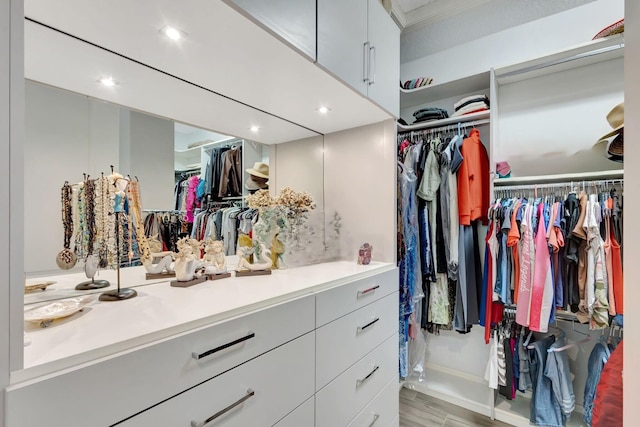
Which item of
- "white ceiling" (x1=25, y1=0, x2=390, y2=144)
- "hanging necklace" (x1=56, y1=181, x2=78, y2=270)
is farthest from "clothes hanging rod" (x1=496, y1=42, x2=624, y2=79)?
"hanging necklace" (x1=56, y1=181, x2=78, y2=270)

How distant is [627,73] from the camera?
0.58 m

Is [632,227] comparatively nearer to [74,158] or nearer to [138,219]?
[138,219]

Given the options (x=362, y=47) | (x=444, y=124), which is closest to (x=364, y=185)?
(x=362, y=47)

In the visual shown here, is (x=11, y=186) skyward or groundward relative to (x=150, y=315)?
skyward

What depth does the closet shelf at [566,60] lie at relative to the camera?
63.0 inches

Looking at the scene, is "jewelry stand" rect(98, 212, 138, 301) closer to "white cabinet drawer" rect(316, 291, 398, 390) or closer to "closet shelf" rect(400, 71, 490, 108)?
"white cabinet drawer" rect(316, 291, 398, 390)

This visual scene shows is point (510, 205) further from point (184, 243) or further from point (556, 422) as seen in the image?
point (184, 243)

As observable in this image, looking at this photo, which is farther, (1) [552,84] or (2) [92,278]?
(1) [552,84]

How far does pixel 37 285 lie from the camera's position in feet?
3.03

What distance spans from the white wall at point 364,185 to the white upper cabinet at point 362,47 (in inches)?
8.7

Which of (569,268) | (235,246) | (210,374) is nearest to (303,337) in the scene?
(210,374)

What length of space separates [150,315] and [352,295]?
76cm

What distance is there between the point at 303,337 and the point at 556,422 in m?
1.81

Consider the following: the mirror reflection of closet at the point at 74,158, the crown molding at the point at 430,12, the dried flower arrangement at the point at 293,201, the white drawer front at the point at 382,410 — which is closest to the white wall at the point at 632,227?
the white drawer front at the point at 382,410
